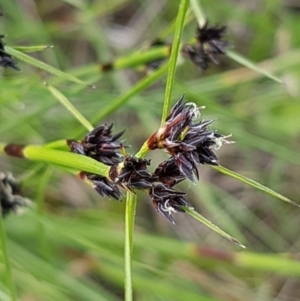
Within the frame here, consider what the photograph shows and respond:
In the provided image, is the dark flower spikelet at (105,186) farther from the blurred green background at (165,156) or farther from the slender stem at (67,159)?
the blurred green background at (165,156)

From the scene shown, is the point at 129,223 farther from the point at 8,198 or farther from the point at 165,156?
the point at 165,156

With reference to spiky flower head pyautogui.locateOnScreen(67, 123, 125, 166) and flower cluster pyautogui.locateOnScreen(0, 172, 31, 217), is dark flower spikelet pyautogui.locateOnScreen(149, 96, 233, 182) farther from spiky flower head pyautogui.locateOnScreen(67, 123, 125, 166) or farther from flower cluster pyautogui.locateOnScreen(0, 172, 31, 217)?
flower cluster pyautogui.locateOnScreen(0, 172, 31, 217)

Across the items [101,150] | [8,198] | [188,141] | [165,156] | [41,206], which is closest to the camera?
[188,141]

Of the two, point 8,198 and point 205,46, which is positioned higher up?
point 205,46

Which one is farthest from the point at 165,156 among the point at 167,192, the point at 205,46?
the point at 167,192

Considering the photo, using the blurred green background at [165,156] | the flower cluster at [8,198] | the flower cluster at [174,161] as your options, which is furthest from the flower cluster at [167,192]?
the blurred green background at [165,156]

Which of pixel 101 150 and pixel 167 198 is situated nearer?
pixel 167 198

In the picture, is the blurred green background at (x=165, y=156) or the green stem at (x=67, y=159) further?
the blurred green background at (x=165, y=156)

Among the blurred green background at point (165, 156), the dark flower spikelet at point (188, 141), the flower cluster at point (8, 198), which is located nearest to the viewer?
the dark flower spikelet at point (188, 141)

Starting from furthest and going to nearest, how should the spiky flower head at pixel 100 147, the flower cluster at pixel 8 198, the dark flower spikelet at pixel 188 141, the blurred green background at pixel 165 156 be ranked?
the blurred green background at pixel 165 156 < the flower cluster at pixel 8 198 < the spiky flower head at pixel 100 147 < the dark flower spikelet at pixel 188 141

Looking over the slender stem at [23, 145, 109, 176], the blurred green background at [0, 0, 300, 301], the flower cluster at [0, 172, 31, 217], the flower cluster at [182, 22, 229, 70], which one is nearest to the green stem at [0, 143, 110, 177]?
the slender stem at [23, 145, 109, 176]
